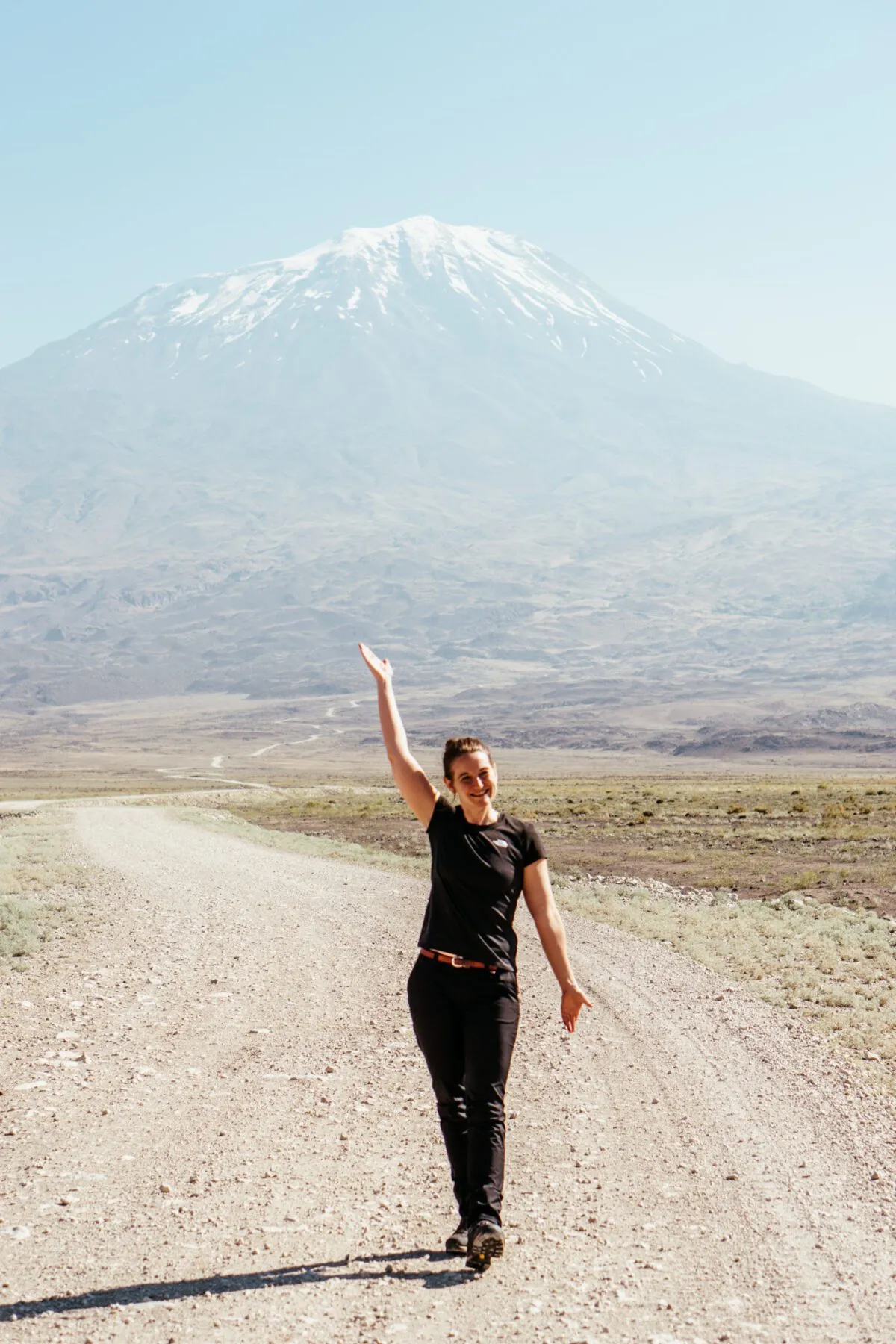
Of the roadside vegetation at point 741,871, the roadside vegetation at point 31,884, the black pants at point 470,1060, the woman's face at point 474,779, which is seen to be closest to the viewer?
the black pants at point 470,1060

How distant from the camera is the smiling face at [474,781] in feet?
21.0

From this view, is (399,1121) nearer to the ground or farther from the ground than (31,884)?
farther from the ground

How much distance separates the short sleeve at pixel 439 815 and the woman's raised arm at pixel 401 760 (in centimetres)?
3

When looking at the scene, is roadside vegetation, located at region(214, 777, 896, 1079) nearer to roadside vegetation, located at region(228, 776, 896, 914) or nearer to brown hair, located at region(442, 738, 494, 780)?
roadside vegetation, located at region(228, 776, 896, 914)

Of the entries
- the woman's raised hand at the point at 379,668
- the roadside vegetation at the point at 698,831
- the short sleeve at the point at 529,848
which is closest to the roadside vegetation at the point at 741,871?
the roadside vegetation at the point at 698,831

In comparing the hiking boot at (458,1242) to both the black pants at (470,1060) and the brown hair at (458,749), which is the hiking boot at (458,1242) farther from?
the brown hair at (458,749)

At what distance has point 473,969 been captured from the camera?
6.32 m

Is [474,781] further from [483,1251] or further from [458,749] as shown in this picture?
[483,1251]

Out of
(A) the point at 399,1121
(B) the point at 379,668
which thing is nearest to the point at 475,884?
(B) the point at 379,668

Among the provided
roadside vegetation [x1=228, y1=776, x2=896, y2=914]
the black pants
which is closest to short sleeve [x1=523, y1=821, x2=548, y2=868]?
the black pants

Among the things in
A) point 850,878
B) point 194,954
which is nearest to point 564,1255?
point 194,954

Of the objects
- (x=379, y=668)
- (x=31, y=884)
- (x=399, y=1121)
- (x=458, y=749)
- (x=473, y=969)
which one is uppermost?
(x=379, y=668)

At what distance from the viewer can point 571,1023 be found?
668 cm

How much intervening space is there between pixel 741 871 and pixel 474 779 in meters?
20.7
